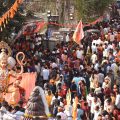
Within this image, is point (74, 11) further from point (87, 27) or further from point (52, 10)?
point (87, 27)

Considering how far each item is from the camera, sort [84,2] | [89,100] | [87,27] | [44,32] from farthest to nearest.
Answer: [84,2], [87,27], [44,32], [89,100]

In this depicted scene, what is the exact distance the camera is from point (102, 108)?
48.0 feet

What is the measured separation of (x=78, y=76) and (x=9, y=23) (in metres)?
6.70

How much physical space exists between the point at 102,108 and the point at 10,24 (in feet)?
33.4

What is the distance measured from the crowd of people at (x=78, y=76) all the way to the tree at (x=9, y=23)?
619 mm

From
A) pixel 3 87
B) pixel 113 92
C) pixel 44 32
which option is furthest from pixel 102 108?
pixel 44 32

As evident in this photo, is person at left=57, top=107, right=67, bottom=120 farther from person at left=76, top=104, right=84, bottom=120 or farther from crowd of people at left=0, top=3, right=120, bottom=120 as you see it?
person at left=76, top=104, right=84, bottom=120

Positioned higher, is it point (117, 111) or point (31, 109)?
point (31, 109)

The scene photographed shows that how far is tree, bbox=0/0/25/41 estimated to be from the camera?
23156 millimetres

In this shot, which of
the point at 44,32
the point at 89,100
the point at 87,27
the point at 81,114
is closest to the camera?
the point at 81,114

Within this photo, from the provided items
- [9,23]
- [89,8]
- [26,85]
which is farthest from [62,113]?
[89,8]

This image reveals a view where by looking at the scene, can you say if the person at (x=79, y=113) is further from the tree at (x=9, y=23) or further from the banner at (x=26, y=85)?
the tree at (x=9, y=23)

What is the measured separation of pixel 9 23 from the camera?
77.7 ft

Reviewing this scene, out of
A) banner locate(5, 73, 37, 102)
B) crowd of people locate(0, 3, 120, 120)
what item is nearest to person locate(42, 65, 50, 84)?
crowd of people locate(0, 3, 120, 120)
